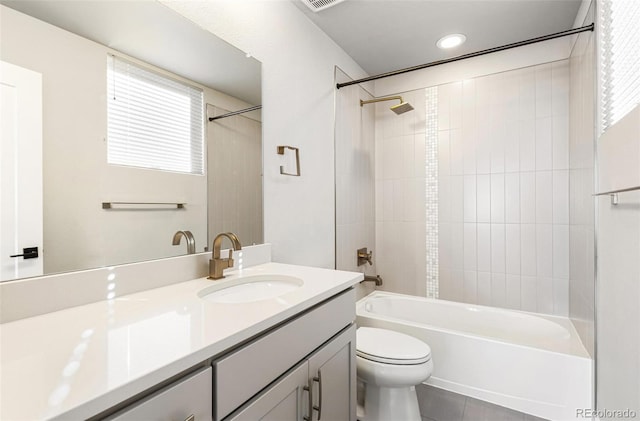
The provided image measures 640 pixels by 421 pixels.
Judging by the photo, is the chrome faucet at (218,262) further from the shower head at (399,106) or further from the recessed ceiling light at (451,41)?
the recessed ceiling light at (451,41)

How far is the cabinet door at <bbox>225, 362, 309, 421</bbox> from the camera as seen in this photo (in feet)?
2.34

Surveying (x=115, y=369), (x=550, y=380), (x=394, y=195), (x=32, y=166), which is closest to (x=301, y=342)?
(x=115, y=369)

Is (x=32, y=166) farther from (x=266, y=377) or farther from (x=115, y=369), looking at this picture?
(x=266, y=377)

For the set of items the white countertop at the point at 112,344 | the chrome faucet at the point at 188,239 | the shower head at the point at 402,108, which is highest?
the shower head at the point at 402,108

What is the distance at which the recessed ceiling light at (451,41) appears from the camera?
7.33 feet

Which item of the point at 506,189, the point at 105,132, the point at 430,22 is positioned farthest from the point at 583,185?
the point at 105,132

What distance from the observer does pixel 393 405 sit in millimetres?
1582

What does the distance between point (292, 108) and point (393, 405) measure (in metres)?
1.74

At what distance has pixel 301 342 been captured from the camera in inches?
35.1

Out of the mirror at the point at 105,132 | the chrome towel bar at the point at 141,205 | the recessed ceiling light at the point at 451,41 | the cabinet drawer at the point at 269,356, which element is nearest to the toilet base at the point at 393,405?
the cabinet drawer at the point at 269,356

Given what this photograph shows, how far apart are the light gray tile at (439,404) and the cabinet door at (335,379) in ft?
2.72

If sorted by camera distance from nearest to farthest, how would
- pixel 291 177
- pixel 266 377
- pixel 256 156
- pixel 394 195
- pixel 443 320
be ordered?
pixel 266 377, pixel 256 156, pixel 291 177, pixel 443 320, pixel 394 195

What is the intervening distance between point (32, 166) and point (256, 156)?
88cm

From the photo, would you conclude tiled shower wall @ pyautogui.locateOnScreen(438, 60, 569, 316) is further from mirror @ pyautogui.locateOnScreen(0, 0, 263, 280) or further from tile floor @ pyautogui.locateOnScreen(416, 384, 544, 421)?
mirror @ pyautogui.locateOnScreen(0, 0, 263, 280)
